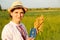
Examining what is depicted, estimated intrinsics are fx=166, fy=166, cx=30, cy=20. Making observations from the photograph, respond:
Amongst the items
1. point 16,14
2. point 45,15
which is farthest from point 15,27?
point 45,15

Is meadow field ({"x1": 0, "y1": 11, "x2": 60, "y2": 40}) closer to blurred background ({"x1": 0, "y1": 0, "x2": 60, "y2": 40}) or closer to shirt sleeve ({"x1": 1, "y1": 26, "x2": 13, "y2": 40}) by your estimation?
blurred background ({"x1": 0, "y1": 0, "x2": 60, "y2": 40})

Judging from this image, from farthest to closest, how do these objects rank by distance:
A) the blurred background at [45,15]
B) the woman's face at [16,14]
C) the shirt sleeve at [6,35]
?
1. the blurred background at [45,15]
2. the woman's face at [16,14]
3. the shirt sleeve at [6,35]

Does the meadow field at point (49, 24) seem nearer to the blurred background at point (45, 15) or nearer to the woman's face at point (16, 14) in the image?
the blurred background at point (45, 15)

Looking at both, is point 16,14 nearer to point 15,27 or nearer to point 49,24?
point 15,27

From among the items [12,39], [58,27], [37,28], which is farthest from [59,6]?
[12,39]

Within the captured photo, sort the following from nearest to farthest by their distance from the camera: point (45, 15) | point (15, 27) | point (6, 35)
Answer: point (6, 35) < point (15, 27) < point (45, 15)

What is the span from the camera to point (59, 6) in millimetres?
2178

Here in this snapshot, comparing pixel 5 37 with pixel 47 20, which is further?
pixel 47 20

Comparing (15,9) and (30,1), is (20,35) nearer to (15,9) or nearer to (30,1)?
(15,9)

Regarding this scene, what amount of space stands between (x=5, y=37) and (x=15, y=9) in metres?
0.30

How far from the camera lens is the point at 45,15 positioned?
2178 mm

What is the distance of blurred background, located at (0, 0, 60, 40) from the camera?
83.0 inches

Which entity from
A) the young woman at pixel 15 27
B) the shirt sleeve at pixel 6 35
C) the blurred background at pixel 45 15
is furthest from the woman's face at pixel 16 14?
the blurred background at pixel 45 15

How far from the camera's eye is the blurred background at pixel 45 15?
6.91 feet
